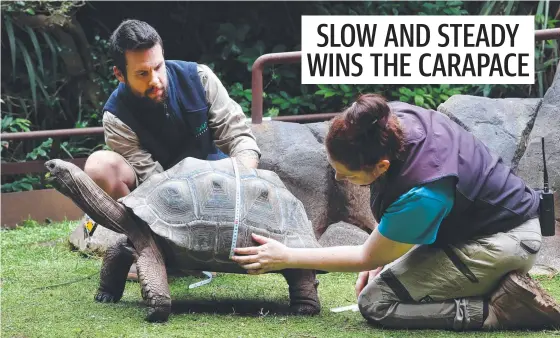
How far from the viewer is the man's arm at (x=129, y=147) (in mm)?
3920

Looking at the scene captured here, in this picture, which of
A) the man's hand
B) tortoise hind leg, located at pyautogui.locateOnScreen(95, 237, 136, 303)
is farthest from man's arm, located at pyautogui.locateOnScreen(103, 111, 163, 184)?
the man's hand

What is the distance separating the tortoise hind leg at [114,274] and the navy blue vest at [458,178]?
3.72 ft

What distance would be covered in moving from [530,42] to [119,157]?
8.43 feet

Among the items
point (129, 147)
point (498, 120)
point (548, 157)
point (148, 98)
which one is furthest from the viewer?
point (498, 120)

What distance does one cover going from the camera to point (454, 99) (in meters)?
4.92

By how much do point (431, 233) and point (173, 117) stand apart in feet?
4.78

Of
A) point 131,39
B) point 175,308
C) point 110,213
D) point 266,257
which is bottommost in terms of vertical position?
point 175,308

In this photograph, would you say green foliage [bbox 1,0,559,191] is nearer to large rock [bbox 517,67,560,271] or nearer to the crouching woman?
large rock [bbox 517,67,560,271]

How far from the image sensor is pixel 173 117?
12.6ft

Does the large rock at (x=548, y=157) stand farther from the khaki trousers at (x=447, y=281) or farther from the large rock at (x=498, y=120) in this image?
the khaki trousers at (x=447, y=281)

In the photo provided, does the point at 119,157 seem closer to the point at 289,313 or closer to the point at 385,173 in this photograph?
the point at 289,313

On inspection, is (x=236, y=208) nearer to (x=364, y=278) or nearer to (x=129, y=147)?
(x=364, y=278)

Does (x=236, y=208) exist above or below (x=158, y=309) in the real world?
above

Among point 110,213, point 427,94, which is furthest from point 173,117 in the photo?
point 427,94
